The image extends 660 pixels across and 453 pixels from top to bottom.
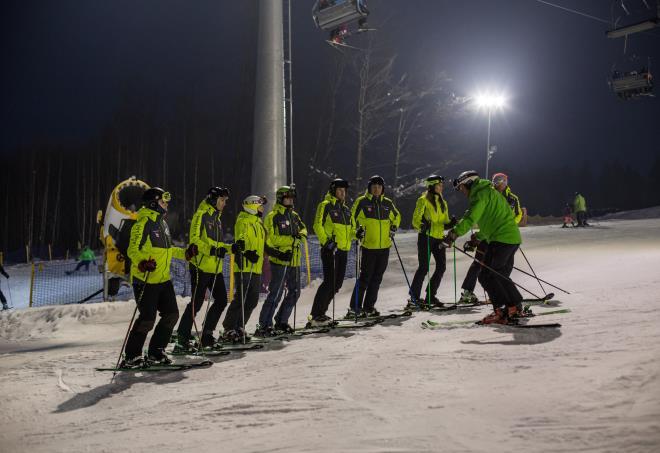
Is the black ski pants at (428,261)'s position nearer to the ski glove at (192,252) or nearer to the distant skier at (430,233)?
the distant skier at (430,233)

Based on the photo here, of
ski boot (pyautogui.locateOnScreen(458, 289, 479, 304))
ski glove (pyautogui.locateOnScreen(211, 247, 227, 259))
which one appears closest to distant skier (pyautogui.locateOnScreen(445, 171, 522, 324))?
ski boot (pyautogui.locateOnScreen(458, 289, 479, 304))

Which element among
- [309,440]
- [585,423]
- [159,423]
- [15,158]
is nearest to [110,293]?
[159,423]

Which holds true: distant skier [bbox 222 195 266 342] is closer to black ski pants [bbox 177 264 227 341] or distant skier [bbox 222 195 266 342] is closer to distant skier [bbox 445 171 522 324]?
black ski pants [bbox 177 264 227 341]

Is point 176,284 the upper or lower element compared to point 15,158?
lower

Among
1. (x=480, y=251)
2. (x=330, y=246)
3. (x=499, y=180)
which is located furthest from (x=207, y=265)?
(x=499, y=180)

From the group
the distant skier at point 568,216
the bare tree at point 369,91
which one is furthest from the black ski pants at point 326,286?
the distant skier at point 568,216

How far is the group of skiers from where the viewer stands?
5543 mm

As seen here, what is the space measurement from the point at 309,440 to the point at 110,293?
1002cm

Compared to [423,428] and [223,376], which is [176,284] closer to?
[223,376]

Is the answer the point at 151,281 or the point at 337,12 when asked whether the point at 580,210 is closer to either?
the point at 337,12

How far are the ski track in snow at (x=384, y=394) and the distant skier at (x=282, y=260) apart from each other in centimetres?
64

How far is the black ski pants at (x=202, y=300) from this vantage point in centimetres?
640

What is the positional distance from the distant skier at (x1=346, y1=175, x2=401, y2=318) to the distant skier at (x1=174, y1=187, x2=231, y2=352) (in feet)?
6.58

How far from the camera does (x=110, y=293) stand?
12.2 m
